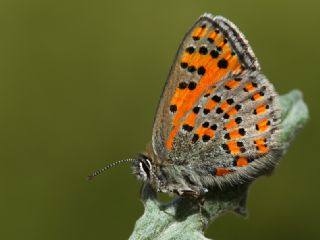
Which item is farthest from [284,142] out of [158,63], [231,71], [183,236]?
[158,63]

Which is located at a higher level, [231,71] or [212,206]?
[231,71]

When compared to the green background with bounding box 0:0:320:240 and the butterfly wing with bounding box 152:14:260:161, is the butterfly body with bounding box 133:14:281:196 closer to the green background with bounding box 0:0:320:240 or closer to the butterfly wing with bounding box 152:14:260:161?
the butterfly wing with bounding box 152:14:260:161

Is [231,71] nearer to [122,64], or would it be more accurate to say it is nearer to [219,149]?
[219,149]

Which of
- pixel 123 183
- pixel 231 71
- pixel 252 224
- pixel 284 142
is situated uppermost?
pixel 231 71

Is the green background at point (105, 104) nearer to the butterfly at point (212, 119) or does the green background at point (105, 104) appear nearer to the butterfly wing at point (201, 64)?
the butterfly at point (212, 119)

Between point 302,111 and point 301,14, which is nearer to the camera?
point 302,111

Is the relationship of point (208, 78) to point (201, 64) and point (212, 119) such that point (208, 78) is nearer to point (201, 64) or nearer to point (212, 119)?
point (201, 64)

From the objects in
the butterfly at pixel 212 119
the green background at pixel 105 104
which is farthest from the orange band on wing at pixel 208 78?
the green background at pixel 105 104
